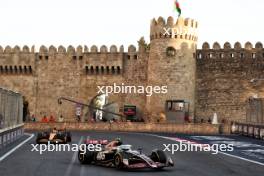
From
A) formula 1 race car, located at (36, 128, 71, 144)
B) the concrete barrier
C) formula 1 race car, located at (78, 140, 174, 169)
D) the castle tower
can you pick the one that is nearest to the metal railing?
formula 1 race car, located at (36, 128, 71, 144)

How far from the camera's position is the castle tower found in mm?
55438

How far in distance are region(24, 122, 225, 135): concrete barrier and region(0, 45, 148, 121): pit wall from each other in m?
6.40

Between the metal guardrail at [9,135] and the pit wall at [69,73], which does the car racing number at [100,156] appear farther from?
the pit wall at [69,73]

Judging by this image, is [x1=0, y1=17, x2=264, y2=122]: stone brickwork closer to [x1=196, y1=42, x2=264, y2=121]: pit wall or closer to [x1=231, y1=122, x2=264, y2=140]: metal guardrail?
[x1=196, y1=42, x2=264, y2=121]: pit wall

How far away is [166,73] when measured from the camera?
5553 cm

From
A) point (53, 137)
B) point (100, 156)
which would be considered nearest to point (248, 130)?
point (53, 137)

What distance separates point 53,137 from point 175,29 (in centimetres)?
3069

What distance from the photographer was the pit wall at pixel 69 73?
59312 millimetres

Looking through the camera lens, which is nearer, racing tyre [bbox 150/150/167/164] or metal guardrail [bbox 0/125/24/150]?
racing tyre [bbox 150/150/167/164]

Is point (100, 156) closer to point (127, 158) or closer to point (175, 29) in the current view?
point (127, 158)

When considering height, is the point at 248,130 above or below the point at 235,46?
below

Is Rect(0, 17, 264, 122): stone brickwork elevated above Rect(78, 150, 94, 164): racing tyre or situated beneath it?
elevated above

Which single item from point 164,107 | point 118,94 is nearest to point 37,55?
point 118,94

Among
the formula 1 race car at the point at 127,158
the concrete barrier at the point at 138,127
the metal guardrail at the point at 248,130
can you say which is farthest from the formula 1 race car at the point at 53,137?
the concrete barrier at the point at 138,127
